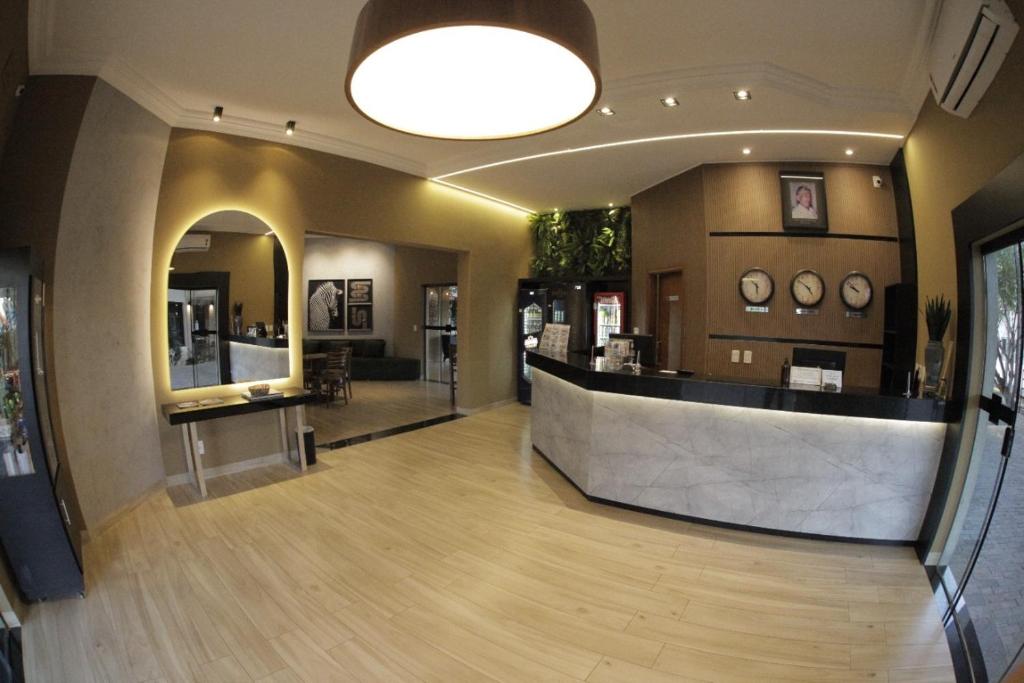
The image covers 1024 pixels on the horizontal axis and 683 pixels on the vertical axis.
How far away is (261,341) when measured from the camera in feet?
15.4

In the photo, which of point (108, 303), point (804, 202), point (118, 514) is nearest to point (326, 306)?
point (108, 303)

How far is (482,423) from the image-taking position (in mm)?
6496

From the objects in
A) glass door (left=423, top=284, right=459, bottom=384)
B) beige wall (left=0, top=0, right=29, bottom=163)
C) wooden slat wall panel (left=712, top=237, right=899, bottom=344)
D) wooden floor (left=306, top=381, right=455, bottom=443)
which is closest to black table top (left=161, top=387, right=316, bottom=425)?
wooden floor (left=306, top=381, right=455, bottom=443)

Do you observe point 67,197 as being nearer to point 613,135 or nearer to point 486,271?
point 613,135

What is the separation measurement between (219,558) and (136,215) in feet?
9.04

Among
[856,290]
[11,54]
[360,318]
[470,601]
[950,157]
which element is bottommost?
[470,601]

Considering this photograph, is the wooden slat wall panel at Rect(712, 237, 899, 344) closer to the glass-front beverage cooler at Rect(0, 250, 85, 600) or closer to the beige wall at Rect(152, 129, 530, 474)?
the beige wall at Rect(152, 129, 530, 474)

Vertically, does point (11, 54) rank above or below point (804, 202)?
above

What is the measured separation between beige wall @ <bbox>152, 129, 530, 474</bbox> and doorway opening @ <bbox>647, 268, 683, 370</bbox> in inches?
98.6

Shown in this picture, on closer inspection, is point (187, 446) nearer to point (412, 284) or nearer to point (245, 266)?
point (245, 266)

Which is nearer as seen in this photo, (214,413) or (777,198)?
(214,413)

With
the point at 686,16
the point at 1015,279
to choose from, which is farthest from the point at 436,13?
the point at 1015,279

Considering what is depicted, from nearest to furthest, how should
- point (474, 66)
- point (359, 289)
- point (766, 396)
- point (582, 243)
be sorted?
point (474, 66)
point (766, 396)
point (582, 243)
point (359, 289)

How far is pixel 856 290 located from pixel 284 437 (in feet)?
20.2
